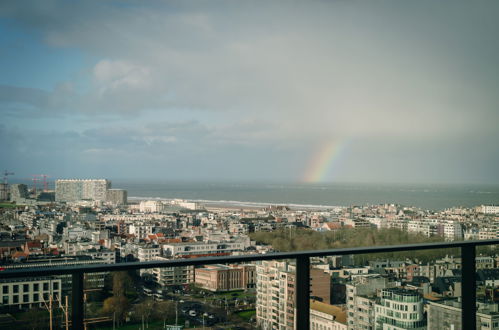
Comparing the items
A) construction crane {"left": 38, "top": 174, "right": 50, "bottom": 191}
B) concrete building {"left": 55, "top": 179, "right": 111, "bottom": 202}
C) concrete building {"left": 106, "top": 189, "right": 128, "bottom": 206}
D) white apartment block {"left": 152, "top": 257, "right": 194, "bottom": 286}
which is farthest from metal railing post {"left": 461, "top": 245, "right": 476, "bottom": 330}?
concrete building {"left": 106, "top": 189, "right": 128, "bottom": 206}

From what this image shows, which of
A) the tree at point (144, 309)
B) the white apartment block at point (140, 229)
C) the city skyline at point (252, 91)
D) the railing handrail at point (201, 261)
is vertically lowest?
the white apartment block at point (140, 229)

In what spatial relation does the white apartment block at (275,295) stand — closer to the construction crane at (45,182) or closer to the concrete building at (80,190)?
the concrete building at (80,190)

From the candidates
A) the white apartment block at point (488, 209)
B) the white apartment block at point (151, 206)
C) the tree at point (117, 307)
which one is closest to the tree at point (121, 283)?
the tree at point (117, 307)

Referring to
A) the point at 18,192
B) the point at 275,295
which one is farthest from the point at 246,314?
the point at 18,192

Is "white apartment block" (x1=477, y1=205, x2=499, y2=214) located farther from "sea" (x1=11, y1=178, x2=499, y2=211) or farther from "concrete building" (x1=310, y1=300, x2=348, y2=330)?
"concrete building" (x1=310, y1=300, x2=348, y2=330)

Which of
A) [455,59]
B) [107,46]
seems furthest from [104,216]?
[455,59]

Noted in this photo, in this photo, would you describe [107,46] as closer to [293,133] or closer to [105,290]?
[293,133]

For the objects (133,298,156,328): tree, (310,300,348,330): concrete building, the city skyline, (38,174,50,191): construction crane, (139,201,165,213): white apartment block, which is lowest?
(139,201,165,213): white apartment block
